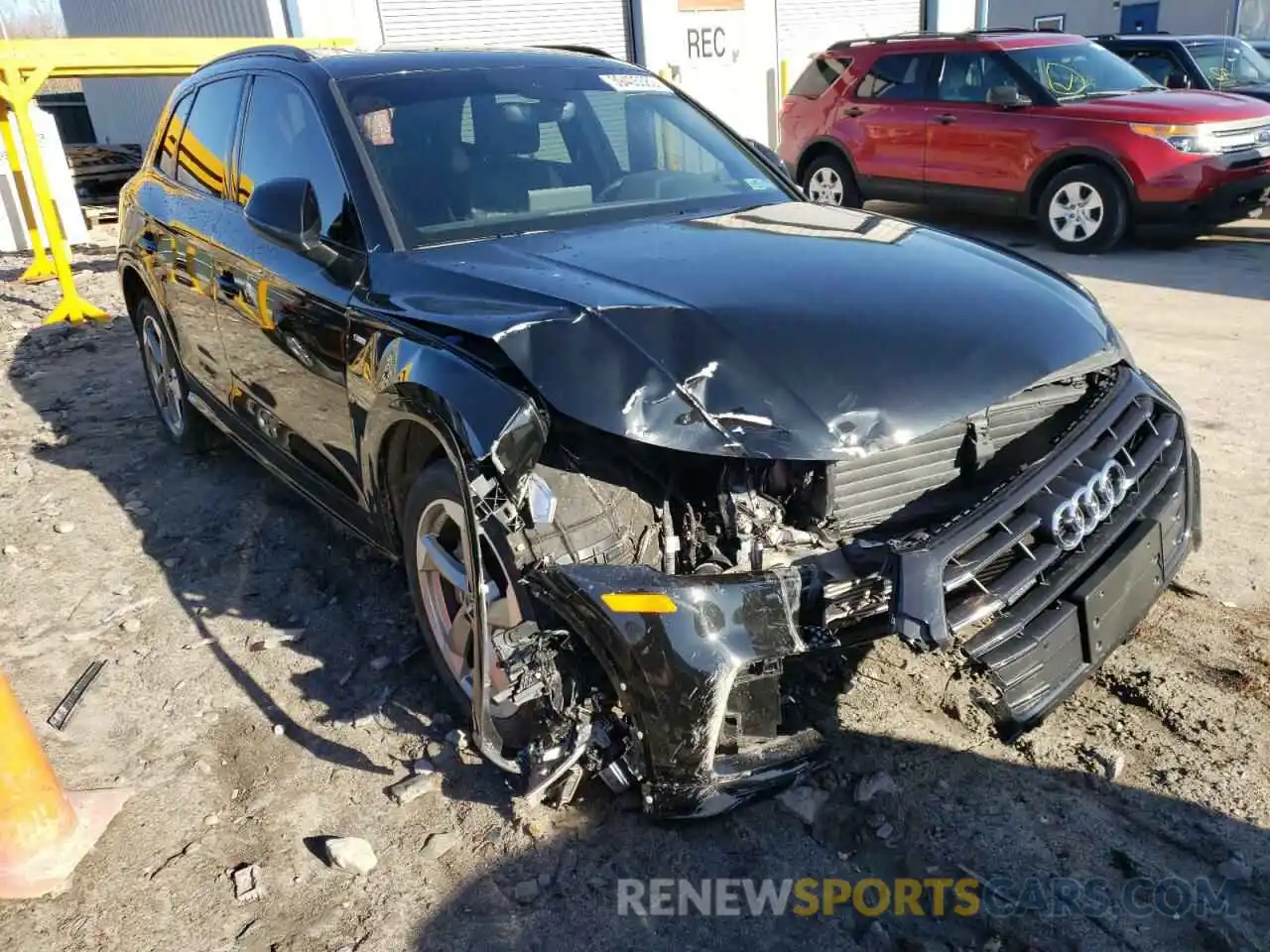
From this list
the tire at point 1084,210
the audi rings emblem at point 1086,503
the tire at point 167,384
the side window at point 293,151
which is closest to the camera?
the audi rings emblem at point 1086,503

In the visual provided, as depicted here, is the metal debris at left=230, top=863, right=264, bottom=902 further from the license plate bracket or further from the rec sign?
the rec sign

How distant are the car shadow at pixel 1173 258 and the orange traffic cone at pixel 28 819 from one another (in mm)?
6499

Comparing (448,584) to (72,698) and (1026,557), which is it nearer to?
(72,698)

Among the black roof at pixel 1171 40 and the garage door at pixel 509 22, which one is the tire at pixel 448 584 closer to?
the garage door at pixel 509 22

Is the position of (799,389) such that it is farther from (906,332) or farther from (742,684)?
(742,684)

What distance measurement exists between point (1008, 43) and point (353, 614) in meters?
9.00

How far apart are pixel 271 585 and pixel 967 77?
874 cm

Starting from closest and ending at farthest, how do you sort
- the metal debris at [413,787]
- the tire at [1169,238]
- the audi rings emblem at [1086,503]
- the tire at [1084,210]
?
the audi rings emblem at [1086,503], the metal debris at [413,787], the tire at [1084,210], the tire at [1169,238]

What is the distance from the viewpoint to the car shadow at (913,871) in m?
2.27

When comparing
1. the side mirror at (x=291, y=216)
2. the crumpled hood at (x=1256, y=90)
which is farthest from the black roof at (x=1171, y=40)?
the side mirror at (x=291, y=216)

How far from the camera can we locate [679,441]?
237 centimetres

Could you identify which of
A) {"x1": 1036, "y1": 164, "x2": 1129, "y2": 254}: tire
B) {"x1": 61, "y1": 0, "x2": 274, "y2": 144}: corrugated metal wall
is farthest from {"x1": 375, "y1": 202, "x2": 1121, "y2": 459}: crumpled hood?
{"x1": 61, "y1": 0, "x2": 274, "y2": 144}: corrugated metal wall

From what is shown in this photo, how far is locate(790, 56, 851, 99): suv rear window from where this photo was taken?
37.1ft

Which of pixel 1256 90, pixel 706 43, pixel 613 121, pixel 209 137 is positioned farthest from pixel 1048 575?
pixel 706 43
